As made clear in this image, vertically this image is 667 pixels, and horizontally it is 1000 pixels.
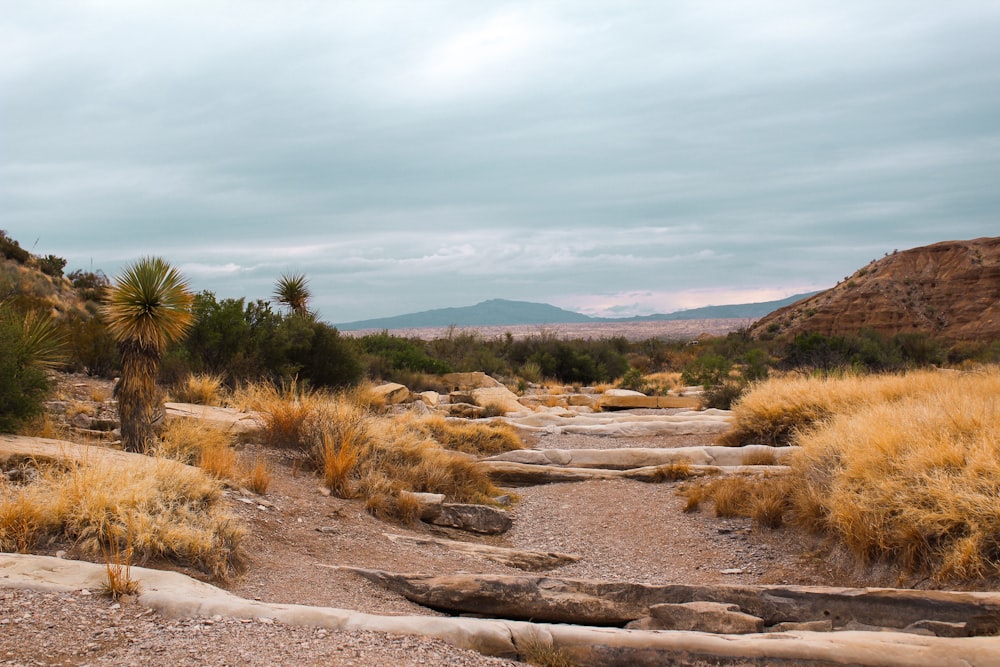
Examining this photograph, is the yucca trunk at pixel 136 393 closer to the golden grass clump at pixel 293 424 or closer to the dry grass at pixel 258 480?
the dry grass at pixel 258 480

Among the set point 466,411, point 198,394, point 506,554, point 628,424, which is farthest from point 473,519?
point 466,411

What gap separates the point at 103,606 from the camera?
4930 mm

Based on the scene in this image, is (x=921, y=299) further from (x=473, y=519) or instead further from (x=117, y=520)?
(x=117, y=520)

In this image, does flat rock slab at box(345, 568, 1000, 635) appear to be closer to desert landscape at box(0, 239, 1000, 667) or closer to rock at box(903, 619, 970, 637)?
desert landscape at box(0, 239, 1000, 667)

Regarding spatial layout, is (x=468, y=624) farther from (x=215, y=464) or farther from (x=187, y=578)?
(x=215, y=464)

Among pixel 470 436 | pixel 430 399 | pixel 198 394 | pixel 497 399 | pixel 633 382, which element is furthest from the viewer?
pixel 633 382

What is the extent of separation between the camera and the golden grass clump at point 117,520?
19.5 ft

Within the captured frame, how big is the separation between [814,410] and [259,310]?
41.3 feet

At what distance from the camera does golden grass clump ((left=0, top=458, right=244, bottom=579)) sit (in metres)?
5.95

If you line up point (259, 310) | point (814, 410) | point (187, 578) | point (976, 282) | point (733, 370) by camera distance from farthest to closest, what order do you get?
point (976, 282), point (733, 370), point (259, 310), point (814, 410), point (187, 578)

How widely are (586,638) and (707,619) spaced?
103 centimetres

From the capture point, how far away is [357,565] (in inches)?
283

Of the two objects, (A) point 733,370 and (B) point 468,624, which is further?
(A) point 733,370

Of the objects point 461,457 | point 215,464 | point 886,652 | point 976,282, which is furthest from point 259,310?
point 976,282
